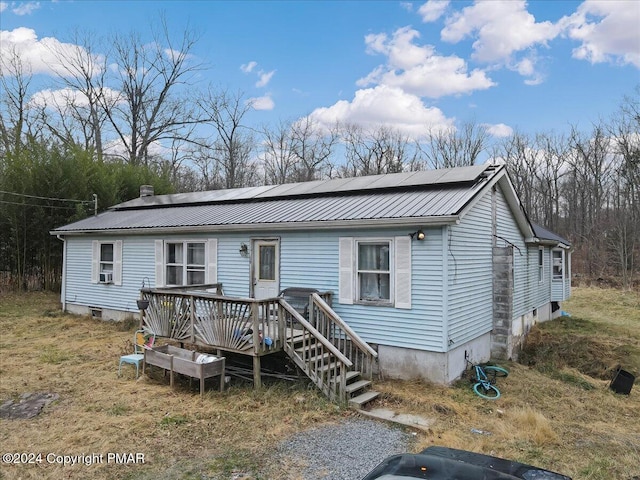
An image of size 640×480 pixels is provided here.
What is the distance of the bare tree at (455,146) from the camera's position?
29.5 m

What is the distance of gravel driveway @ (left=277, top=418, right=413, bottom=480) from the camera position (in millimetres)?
4332

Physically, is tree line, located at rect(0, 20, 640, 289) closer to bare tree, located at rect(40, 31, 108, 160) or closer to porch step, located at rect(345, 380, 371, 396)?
bare tree, located at rect(40, 31, 108, 160)

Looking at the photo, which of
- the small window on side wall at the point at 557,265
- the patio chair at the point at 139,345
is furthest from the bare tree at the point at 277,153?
the patio chair at the point at 139,345

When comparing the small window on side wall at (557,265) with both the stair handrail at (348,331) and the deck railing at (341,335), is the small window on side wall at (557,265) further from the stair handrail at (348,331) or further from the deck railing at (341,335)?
the stair handrail at (348,331)

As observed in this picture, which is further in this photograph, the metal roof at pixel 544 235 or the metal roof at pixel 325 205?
the metal roof at pixel 544 235

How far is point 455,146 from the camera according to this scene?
1182 inches

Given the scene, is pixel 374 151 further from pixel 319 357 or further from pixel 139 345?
pixel 319 357

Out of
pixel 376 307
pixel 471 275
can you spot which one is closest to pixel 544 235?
pixel 471 275

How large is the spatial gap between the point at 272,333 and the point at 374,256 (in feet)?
7.29

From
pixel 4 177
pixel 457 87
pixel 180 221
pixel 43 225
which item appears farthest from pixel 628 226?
pixel 4 177

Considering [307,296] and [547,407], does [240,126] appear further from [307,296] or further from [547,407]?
[547,407]

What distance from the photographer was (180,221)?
10.4m

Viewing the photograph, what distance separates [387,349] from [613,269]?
22407 millimetres

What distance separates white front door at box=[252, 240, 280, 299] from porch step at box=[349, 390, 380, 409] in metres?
2.97
